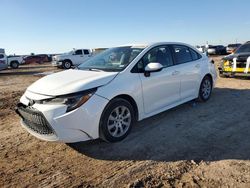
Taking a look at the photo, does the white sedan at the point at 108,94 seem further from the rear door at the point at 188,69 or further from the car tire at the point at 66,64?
the car tire at the point at 66,64

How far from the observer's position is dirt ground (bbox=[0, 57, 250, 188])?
3.37 m

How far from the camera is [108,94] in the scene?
13.7ft

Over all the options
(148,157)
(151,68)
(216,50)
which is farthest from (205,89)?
(216,50)

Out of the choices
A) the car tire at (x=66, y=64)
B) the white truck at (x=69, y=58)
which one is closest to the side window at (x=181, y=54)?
the white truck at (x=69, y=58)

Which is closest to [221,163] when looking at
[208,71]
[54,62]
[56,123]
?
[56,123]

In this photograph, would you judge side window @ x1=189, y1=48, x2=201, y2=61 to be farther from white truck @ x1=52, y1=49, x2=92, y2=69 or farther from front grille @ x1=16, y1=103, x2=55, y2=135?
white truck @ x1=52, y1=49, x2=92, y2=69

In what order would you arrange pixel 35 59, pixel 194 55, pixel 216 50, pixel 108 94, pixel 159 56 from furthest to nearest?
pixel 35 59, pixel 216 50, pixel 194 55, pixel 159 56, pixel 108 94

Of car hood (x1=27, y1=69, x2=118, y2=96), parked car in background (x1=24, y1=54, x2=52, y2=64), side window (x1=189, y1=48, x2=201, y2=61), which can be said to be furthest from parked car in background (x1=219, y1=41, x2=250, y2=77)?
parked car in background (x1=24, y1=54, x2=52, y2=64)

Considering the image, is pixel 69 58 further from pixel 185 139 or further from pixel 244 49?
pixel 185 139

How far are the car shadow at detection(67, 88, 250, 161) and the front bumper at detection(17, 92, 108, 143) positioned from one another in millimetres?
436

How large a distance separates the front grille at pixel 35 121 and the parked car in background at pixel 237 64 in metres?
8.01

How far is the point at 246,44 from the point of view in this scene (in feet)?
36.2

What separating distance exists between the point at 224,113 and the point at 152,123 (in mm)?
1760

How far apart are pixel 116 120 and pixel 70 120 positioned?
0.88 meters
